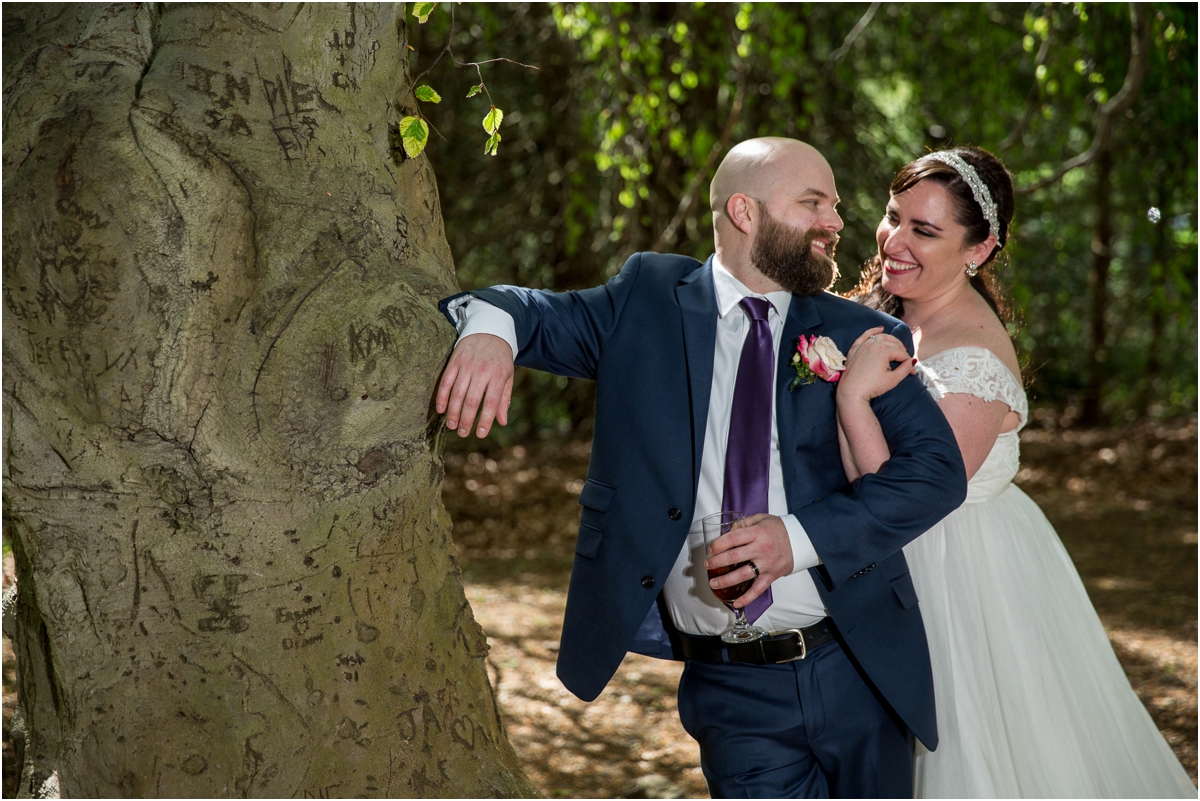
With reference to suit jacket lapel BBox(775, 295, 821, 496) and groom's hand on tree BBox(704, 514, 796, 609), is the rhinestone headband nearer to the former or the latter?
suit jacket lapel BBox(775, 295, 821, 496)

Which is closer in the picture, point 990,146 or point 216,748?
point 216,748

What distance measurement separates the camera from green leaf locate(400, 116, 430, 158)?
2.24 meters

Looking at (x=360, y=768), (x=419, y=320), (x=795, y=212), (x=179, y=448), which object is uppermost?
(x=795, y=212)

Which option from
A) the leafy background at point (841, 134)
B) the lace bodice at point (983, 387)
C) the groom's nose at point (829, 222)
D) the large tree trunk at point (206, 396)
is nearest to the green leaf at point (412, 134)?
the large tree trunk at point (206, 396)

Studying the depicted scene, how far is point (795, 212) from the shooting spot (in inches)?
98.0

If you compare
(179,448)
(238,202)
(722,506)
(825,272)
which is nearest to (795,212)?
(825,272)

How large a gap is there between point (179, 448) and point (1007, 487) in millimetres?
2424

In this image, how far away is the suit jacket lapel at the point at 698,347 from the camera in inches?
93.7

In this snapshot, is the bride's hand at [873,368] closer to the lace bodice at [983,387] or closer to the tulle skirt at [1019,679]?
the lace bodice at [983,387]

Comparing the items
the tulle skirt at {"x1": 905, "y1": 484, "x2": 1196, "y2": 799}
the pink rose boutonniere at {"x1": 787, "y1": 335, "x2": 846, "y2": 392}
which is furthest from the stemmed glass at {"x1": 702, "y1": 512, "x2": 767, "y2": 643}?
the tulle skirt at {"x1": 905, "y1": 484, "x2": 1196, "y2": 799}

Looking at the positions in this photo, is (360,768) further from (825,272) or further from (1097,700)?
(1097,700)

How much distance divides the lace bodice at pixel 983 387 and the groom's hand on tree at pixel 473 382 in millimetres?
1329

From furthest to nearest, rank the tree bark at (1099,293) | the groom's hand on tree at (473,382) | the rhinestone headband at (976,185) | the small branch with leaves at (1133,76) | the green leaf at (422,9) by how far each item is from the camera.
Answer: the tree bark at (1099,293) < the small branch with leaves at (1133,76) < the rhinestone headband at (976,185) < the green leaf at (422,9) < the groom's hand on tree at (473,382)

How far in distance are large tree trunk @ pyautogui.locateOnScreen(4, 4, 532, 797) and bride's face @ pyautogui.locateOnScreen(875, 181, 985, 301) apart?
161cm
